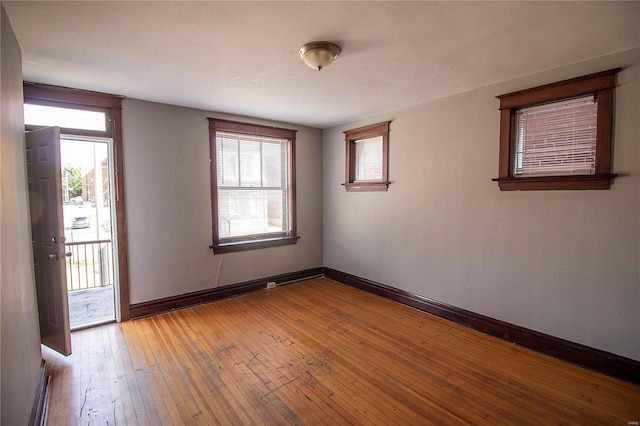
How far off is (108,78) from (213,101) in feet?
3.43

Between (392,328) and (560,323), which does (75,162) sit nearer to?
(392,328)

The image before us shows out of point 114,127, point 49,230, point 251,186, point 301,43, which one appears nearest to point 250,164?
point 251,186

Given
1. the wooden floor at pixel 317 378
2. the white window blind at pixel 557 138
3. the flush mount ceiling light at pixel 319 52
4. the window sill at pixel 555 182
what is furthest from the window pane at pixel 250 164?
the white window blind at pixel 557 138

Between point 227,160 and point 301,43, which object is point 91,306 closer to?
point 227,160

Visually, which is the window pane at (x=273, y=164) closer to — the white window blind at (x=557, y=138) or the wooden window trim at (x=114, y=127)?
the wooden window trim at (x=114, y=127)

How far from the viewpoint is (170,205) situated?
3752 mm

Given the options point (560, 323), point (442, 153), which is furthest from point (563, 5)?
point (560, 323)

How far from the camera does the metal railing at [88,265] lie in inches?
183

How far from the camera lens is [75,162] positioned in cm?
462

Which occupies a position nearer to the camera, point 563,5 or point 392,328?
point 563,5

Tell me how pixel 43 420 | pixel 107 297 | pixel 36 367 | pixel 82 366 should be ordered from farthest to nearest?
pixel 107 297 → pixel 82 366 → pixel 36 367 → pixel 43 420

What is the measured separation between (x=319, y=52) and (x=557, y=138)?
224 cm

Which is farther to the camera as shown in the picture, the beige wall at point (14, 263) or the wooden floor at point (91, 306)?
the wooden floor at point (91, 306)

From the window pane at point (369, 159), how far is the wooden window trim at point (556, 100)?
163 centimetres
